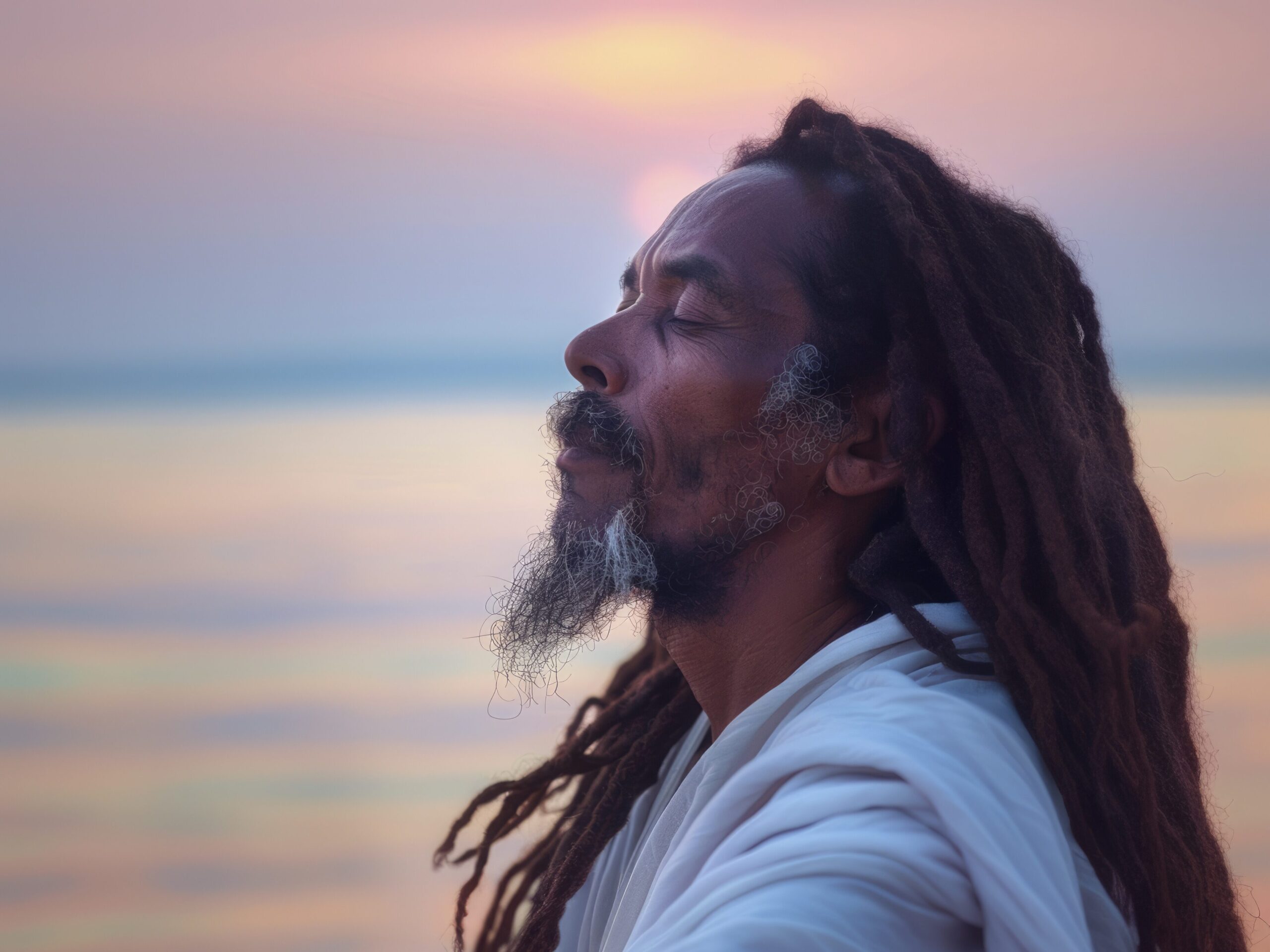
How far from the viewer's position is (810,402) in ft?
5.93

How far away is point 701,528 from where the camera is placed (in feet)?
6.01

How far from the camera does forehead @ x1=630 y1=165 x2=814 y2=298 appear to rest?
72.6 inches

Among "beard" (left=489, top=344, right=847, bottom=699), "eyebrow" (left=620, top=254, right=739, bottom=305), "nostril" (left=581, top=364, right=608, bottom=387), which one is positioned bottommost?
"beard" (left=489, top=344, right=847, bottom=699)

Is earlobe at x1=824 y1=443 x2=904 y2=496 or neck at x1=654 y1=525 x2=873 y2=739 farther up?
earlobe at x1=824 y1=443 x2=904 y2=496

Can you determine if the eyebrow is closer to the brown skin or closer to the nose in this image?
the brown skin

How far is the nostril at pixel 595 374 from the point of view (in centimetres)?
189

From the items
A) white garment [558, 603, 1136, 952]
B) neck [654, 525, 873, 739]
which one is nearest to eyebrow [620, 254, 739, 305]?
neck [654, 525, 873, 739]

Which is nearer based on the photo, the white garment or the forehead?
the white garment

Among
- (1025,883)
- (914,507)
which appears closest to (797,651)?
(914,507)

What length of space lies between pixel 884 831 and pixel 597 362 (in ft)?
2.72

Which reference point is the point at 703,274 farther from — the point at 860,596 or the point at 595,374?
the point at 860,596

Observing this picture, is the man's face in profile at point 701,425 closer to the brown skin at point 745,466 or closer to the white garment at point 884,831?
the brown skin at point 745,466

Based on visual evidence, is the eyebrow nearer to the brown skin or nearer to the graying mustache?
the brown skin

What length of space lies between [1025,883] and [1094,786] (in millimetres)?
236
